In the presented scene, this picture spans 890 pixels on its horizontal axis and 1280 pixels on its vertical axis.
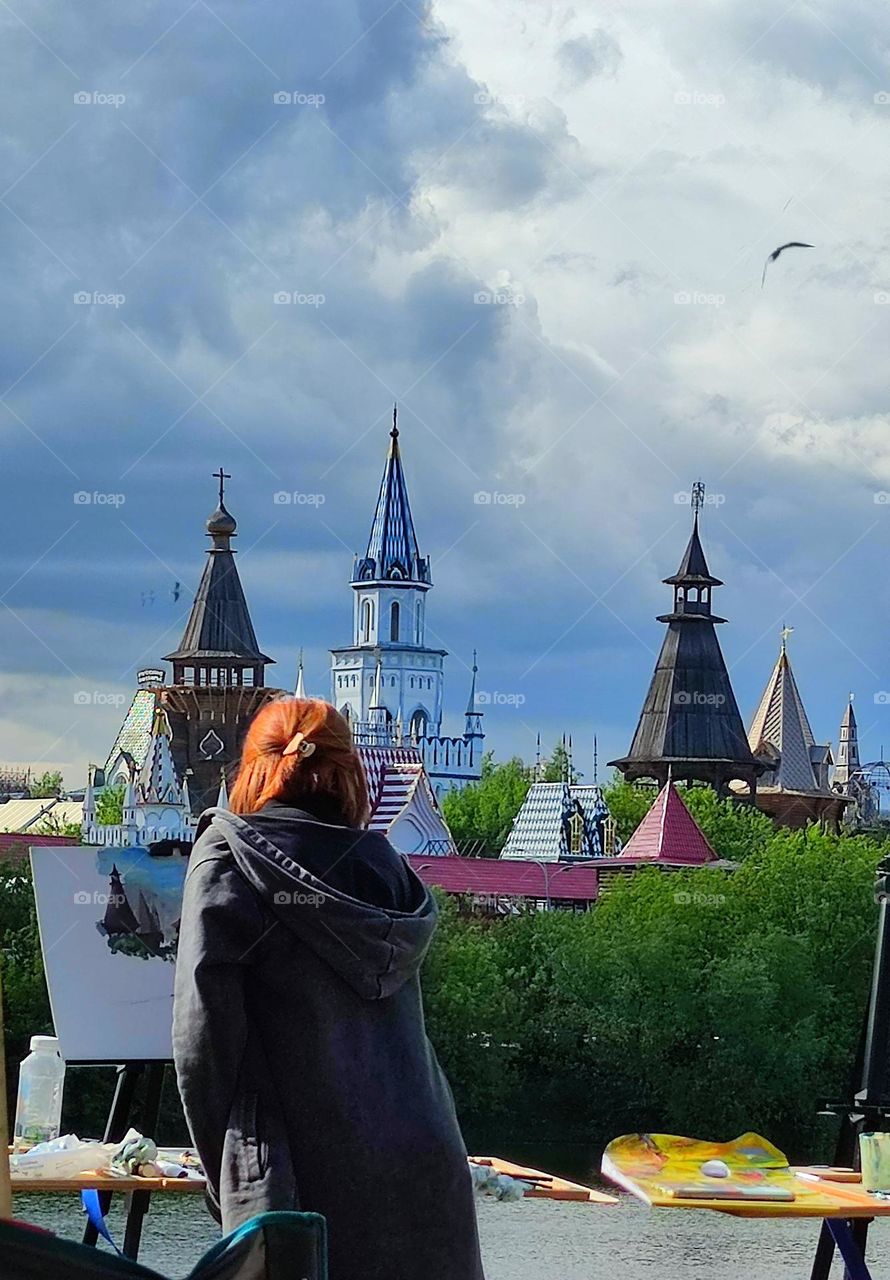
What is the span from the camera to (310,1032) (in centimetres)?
268

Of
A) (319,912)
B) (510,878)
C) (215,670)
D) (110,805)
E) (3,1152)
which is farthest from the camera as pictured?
(215,670)

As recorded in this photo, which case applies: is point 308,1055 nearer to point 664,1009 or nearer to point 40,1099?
point 40,1099

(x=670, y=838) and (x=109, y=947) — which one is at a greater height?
(x=670, y=838)

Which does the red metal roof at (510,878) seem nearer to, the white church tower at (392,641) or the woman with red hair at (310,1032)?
the woman with red hair at (310,1032)

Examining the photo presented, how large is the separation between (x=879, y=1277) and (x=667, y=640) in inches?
1770

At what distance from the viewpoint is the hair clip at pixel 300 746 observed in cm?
272

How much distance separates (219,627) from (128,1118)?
48465 millimetres

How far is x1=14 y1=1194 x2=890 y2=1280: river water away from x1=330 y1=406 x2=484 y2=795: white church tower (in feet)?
204

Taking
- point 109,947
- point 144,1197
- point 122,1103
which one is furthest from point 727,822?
A: point 144,1197

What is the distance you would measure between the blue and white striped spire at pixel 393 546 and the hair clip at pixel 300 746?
249ft

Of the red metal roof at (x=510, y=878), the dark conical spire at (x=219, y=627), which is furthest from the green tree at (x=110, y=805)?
the red metal roof at (x=510, y=878)

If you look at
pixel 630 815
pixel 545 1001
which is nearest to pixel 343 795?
pixel 545 1001

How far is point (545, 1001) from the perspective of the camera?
27891 mm

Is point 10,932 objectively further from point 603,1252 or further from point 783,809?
point 783,809
